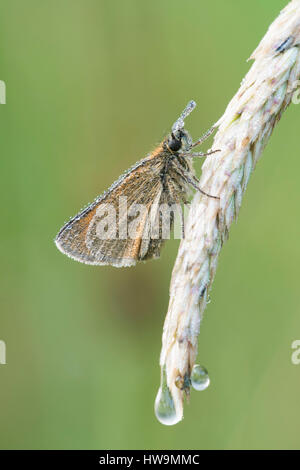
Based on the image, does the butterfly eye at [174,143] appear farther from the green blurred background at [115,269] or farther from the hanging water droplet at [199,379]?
the hanging water droplet at [199,379]

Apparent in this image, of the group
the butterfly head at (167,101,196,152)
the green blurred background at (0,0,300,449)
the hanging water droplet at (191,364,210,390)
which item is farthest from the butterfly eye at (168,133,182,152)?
the hanging water droplet at (191,364,210,390)

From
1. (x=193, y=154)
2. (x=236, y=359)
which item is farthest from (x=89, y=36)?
(x=236, y=359)

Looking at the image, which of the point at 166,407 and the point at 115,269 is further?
the point at 115,269

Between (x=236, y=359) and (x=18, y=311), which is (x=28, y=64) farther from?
(x=236, y=359)

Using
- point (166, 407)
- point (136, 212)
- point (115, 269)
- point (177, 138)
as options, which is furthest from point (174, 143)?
point (166, 407)

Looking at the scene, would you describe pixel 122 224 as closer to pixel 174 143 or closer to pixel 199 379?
pixel 174 143

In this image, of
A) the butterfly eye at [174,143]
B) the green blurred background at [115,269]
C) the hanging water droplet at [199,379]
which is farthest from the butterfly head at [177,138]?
the hanging water droplet at [199,379]
